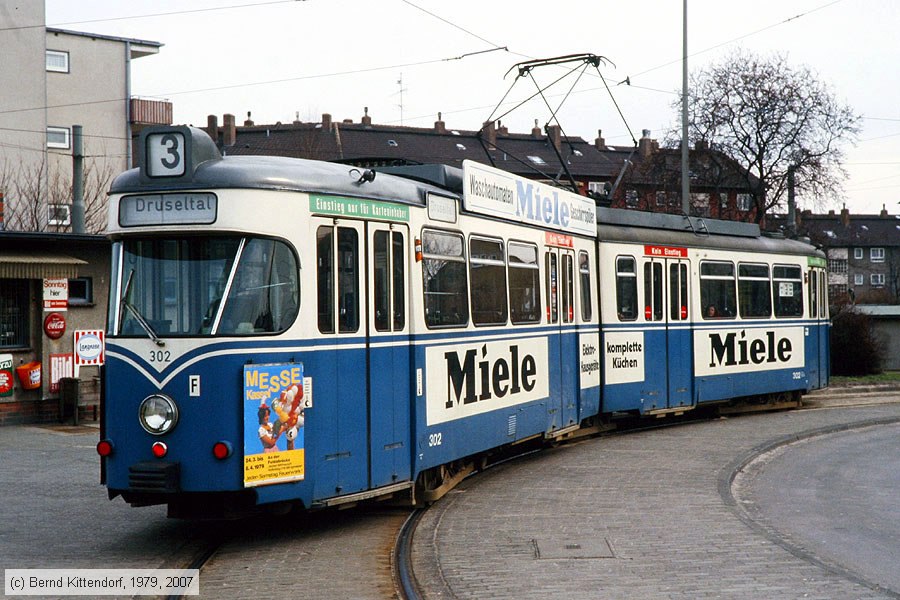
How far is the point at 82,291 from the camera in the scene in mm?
21844

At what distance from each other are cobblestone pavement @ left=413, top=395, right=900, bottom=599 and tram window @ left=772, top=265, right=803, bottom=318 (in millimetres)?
7096

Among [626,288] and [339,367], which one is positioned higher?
[626,288]

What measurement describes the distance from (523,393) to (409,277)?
3564 millimetres

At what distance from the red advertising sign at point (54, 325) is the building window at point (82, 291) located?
3.38ft

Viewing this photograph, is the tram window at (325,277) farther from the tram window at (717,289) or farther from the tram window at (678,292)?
the tram window at (717,289)

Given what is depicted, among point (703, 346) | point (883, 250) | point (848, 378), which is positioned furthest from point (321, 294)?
point (883, 250)

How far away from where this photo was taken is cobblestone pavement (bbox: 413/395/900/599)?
26.7ft

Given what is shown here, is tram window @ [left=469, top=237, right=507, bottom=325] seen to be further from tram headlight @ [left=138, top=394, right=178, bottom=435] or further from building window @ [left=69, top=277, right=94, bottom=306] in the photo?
building window @ [left=69, top=277, right=94, bottom=306]

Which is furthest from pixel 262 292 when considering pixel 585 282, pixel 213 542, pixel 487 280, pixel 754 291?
pixel 754 291

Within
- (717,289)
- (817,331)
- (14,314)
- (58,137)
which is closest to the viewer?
(14,314)

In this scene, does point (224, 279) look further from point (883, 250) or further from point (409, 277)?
point (883, 250)

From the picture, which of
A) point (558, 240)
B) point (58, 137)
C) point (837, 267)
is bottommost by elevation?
point (558, 240)

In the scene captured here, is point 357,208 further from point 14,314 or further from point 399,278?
point 14,314

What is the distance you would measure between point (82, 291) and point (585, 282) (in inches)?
400
